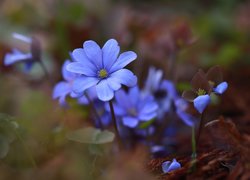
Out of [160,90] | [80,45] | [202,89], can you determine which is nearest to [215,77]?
[202,89]

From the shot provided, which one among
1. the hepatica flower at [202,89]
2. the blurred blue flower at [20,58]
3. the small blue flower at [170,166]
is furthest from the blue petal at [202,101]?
the blurred blue flower at [20,58]

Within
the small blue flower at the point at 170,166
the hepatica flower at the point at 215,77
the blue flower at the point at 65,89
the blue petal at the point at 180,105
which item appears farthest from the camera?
the blue petal at the point at 180,105

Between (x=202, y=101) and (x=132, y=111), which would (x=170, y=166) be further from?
(x=132, y=111)

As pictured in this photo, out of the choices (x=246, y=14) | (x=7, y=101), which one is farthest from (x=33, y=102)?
(x=246, y=14)

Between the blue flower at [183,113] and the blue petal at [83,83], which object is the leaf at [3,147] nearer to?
the blue petal at [83,83]

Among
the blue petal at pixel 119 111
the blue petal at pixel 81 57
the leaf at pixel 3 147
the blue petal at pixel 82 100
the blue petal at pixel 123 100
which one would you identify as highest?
the blue petal at pixel 81 57

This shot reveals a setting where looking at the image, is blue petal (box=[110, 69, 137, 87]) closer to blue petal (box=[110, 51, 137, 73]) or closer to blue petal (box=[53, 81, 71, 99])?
blue petal (box=[110, 51, 137, 73])
